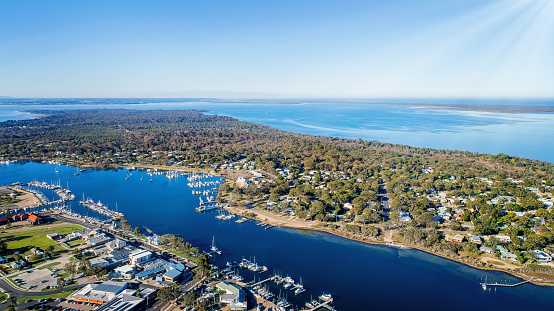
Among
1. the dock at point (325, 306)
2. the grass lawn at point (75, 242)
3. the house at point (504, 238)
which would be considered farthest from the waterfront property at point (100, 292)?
the house at point (504, 238)

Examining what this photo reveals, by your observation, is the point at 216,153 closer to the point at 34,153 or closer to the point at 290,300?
the point at 34,153

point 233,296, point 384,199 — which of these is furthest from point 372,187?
point 233,296

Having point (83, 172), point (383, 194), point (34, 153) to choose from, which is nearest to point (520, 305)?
point (383, 194)

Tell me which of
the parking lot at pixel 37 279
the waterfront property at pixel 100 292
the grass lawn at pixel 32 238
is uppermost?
the waterfront property at pixel 100 292

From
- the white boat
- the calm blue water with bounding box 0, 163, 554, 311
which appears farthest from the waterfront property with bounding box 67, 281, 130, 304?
the white boat

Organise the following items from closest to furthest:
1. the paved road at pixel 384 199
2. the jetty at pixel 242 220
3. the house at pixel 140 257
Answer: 1. the house at pixel 140 257
2. the jetty at pixel 242 220
3. the paved road at pixel 384 199

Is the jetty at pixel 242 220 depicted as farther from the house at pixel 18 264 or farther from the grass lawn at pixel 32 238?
the house at pixel 18 264
